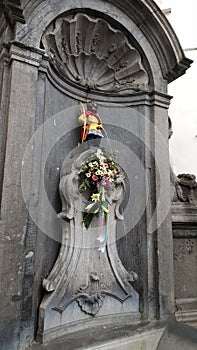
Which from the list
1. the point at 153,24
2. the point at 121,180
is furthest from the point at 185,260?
the point at 153,24

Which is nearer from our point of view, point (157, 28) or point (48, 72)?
point (48, 72)

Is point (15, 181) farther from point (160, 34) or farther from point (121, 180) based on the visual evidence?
point (160, 34)

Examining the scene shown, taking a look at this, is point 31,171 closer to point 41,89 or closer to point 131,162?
point 41,89

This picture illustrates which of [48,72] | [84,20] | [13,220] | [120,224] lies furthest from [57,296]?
[84,20]

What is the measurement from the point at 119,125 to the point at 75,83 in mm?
730

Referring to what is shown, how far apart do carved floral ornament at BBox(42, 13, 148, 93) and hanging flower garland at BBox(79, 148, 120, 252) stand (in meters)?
1.09

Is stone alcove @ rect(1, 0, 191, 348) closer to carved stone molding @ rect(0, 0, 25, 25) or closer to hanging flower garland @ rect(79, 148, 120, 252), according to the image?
carved stone molding @ rect(0, 0, 25, 25)

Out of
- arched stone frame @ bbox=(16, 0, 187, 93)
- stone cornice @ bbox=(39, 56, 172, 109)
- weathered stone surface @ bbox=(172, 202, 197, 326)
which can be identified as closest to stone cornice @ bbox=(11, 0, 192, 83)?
arched stone frame @ bbox=(16, 0, 187, 93)

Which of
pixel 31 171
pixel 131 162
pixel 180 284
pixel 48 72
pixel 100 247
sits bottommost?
pixel 180 284

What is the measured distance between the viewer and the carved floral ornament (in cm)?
304

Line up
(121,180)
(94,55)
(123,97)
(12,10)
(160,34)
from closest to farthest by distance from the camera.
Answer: (12,10) < (121,180) < (160,34) < (94,55) < (123,97)

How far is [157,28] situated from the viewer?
3.23 metres

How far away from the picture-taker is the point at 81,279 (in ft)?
8.38

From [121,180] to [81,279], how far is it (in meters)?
1.04
